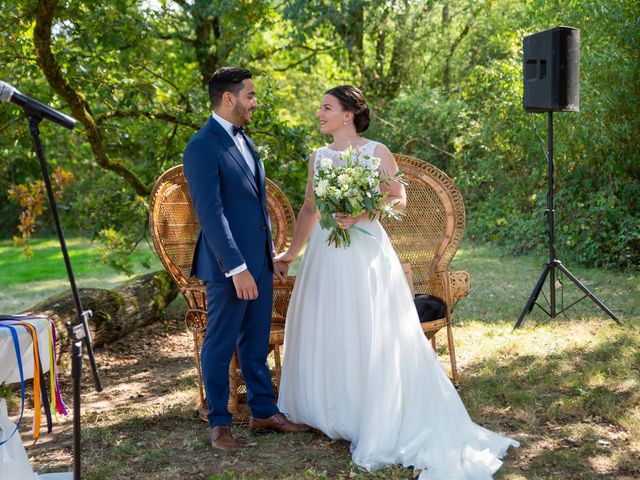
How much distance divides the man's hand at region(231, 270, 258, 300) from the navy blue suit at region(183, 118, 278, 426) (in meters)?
0.06

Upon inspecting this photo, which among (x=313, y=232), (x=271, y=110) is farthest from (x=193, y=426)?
(x=271, y=110)

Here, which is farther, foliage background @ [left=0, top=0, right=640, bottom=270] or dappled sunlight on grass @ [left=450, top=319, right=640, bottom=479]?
foliage background @ [left=0, top=0, right=640, bottom=270]

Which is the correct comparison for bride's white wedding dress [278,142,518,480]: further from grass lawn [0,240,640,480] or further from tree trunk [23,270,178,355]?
tree trunk [23,270,178,355]

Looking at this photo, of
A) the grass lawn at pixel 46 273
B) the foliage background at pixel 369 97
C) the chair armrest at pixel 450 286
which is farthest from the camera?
the grass lawn at pixel 46 273

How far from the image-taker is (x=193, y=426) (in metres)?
4.07

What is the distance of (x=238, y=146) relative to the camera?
3.64 metres

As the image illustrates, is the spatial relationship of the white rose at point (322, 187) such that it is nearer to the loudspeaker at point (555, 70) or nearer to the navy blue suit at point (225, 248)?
the navy blue suit at point (225, 248)

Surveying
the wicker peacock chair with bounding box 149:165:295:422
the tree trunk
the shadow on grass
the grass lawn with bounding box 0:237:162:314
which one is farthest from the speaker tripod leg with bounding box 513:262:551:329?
the grass lawn with bounding box 0:237:162:314

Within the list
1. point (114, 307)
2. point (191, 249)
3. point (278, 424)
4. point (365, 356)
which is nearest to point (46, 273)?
point (114, 307)

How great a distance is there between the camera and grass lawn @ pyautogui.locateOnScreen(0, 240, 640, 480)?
11.2ft

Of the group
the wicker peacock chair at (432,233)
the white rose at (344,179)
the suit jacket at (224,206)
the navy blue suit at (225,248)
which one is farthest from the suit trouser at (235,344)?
the wicker peacock chair at (432,233)

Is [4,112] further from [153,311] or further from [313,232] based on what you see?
[313,232]

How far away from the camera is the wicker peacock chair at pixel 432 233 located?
14.8ft

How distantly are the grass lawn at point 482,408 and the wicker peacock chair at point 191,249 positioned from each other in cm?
31
